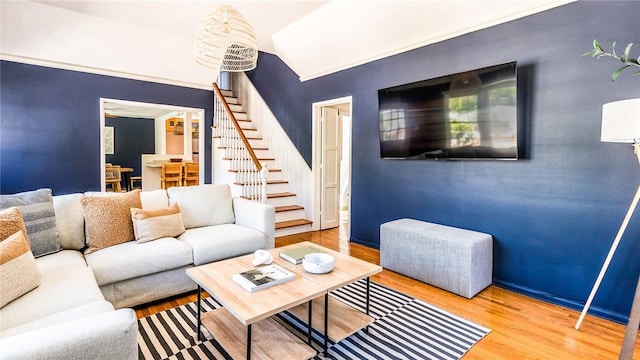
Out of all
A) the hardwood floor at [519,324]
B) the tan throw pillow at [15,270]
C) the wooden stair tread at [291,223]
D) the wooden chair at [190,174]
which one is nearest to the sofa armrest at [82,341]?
the tan throw pillow at [15,270]

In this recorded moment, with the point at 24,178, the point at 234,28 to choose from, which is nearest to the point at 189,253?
the point at 234,28

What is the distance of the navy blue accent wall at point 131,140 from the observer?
9.81 metres

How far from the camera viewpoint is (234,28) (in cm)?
236

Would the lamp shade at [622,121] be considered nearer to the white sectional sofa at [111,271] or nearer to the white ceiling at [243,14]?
the white ceiling at [243,14]

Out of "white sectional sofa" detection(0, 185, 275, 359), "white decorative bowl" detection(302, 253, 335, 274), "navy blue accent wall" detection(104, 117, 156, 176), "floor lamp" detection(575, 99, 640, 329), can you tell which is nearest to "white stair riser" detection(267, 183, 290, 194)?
"white sectional sofa" detection(0, 185, 275, 359)

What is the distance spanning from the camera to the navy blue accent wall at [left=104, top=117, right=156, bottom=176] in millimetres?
9812

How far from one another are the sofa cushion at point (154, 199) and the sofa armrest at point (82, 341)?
200 cm

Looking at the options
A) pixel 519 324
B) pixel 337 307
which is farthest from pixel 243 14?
pixel 519 324

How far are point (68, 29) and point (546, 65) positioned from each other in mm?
5133

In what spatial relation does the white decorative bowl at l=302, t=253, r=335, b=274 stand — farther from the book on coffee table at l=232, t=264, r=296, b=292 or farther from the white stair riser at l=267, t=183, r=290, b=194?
the white stair riser at l=267, t=183, r=290, b=194

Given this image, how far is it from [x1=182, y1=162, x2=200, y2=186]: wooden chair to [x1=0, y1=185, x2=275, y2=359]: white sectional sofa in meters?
4.03

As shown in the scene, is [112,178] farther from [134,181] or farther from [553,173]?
[553,173]

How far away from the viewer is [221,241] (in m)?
2.75

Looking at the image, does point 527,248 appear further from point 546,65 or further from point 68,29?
point 68,29
